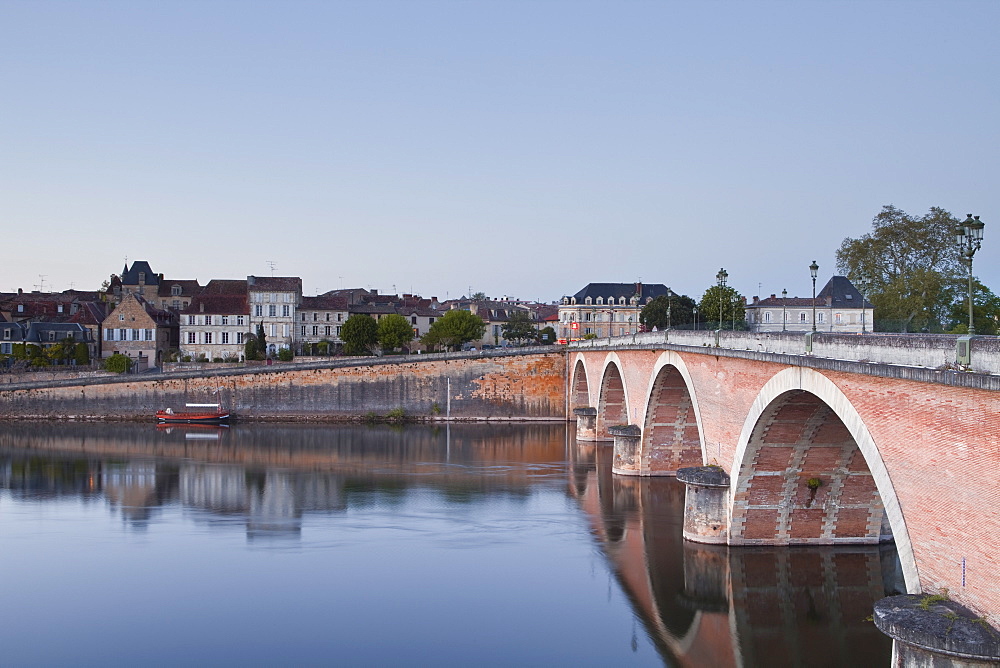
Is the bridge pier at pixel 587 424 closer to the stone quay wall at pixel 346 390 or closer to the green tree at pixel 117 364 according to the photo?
the stone quay wall at pixel 346 390

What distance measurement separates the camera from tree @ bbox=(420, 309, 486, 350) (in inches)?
2596

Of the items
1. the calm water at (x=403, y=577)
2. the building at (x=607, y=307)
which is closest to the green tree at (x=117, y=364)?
the calm water at (x=403, y=577)

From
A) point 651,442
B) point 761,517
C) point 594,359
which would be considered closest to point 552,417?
point 594,359

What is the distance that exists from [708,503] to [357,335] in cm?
4378

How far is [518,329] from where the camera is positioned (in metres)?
84.8

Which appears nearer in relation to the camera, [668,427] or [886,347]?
[886,347]

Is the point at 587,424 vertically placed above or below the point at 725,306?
below

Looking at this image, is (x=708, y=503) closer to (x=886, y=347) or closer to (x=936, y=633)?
(x=886, y=347)

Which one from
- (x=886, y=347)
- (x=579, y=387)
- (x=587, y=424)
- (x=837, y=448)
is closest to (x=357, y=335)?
(x=579, y=387)

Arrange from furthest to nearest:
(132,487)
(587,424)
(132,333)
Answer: (132,333)
(587,424)
(132,487)

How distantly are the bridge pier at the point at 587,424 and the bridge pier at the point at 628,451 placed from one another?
9614 millimetres

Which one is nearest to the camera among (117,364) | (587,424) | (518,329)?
(587,424)

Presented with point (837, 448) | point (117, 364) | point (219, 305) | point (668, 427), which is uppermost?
point (219, 305)

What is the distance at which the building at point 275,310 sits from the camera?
62969 mm
